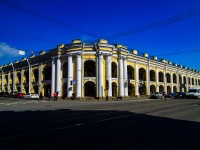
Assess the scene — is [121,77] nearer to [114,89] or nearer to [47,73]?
[114,89]

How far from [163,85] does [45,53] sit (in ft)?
113

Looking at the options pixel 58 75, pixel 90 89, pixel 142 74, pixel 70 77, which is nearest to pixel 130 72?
pixel 142 74

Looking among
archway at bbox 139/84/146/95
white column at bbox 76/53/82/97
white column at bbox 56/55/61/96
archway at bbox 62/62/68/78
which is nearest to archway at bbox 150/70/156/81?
archway at bbox 139/84/146/95

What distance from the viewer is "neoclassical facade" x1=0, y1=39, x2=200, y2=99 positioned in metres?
40.4

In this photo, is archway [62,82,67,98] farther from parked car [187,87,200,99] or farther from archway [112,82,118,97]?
parked car [187,87,200,99]

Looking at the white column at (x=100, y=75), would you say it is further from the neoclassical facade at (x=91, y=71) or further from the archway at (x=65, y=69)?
the archway at (x=65, y=69)

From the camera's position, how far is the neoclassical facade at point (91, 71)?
40.4m

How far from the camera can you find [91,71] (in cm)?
4494

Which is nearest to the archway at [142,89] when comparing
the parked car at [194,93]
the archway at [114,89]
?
the archway at [114,89]

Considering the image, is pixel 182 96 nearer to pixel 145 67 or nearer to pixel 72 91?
pixel 145 67

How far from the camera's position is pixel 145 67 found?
52.7m

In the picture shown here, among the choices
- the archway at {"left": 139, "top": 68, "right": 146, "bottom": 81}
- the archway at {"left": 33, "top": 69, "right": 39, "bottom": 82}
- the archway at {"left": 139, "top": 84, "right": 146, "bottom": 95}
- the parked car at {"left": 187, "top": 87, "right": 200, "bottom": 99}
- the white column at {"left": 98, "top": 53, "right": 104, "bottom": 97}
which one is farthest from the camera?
the archway at {"left": 139, "top": 68, "right": 146, "bottom": 81}

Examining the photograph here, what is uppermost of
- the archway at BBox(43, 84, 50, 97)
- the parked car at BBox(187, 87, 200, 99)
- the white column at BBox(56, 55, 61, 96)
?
the white column at BBox(56, 55, 61, 96)

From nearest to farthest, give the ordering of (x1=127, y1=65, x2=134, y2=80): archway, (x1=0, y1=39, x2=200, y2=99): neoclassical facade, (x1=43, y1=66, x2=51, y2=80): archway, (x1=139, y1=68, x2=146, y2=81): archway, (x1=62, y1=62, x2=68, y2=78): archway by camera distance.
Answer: (x1=0, y1=39, x2=200, y2=99): neoclassical facade → (x1=62, y1=62, x2=68, y2=78): archway → (x1=127, y1=65, x2=134, y2=80): archway → (x1=43, y1=66, x2=51, y2=80): archway → (x1=139, y1=68, x2=146, y2=81): archway
